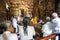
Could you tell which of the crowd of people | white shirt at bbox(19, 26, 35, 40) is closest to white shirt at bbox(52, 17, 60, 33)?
the crowd of people

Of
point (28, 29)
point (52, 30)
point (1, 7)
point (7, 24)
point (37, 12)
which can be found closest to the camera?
point (7, 24)

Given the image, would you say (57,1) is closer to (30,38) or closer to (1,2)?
(1,2)

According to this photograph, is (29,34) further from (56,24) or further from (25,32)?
(56,24)

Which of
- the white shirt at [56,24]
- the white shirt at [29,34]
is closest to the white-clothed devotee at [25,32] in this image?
the white shirt at [29,34]

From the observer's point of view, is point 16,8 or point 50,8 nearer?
point 16,8

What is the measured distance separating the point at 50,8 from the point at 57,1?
64cm

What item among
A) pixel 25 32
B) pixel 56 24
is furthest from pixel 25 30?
pixel 56 24

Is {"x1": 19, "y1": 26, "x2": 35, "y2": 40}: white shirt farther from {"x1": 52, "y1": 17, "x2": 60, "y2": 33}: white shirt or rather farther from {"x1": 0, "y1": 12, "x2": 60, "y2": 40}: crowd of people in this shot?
{"x1": 52, "y1": 17, "x2": 60, "y2": 33}: white shirt

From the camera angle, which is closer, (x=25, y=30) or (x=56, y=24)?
(x=25, y=30)

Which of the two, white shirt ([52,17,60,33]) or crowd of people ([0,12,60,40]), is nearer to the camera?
crowd of people ([0,12,60,40])

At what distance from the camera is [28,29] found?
3945mm

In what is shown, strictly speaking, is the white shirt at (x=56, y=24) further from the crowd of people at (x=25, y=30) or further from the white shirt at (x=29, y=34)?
the white shirt at (x=29, y=34)

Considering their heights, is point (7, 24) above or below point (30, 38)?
above

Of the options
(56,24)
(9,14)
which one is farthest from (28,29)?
(9,14)
